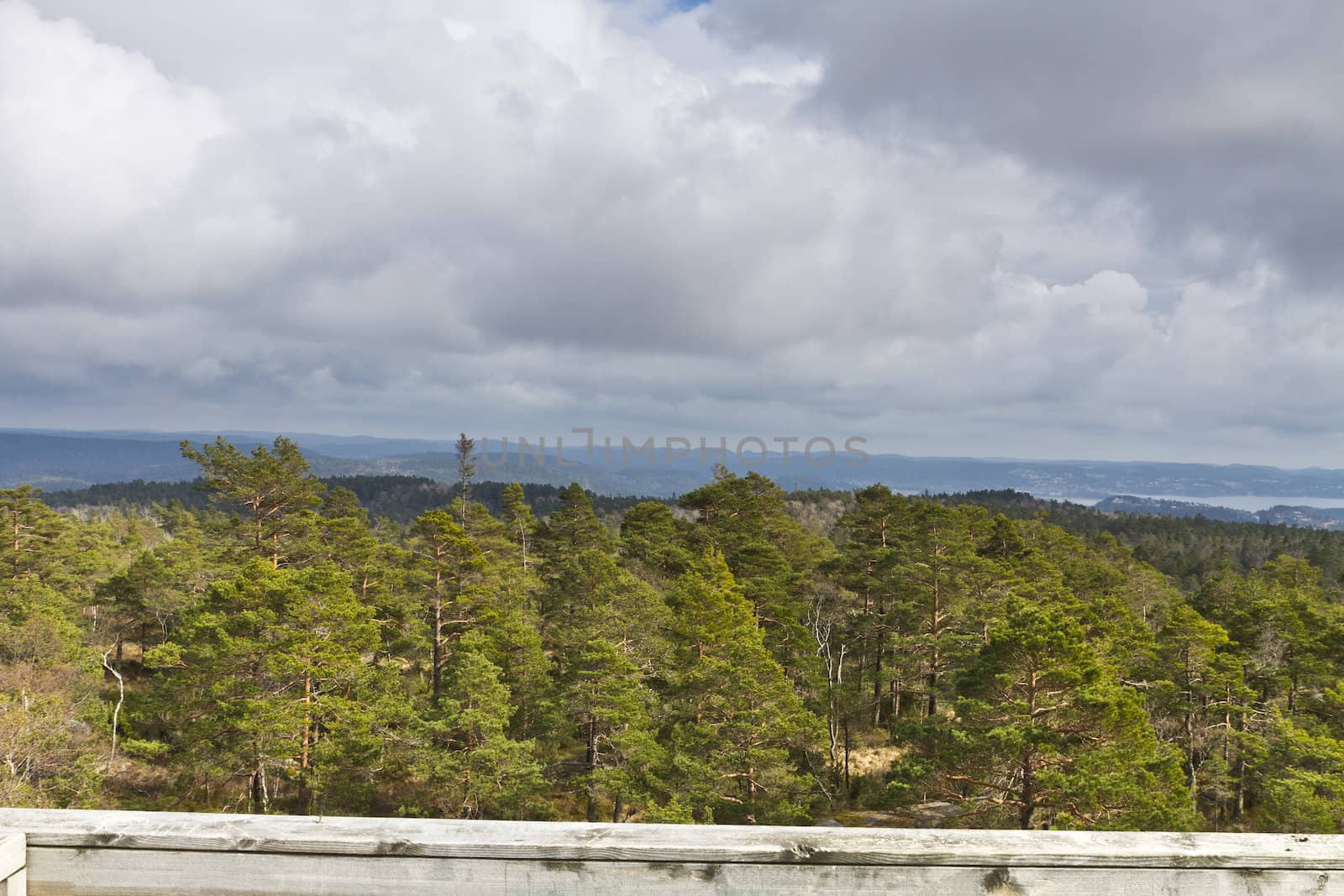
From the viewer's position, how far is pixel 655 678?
73.0 ft

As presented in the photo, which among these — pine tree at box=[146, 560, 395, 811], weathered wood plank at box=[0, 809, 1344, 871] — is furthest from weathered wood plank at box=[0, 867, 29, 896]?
pine tree at box=[146, 560, 395, 811]

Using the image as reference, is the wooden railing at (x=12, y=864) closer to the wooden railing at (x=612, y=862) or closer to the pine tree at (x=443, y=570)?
the wooden railing at (x=612, y=862)

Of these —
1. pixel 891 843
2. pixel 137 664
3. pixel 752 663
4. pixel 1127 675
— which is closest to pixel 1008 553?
pixel 1127 675

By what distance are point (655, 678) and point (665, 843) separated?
20.8 m

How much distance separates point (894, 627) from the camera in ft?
92.5

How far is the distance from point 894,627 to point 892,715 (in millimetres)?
6607

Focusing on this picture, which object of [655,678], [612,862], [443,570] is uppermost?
[612,862]

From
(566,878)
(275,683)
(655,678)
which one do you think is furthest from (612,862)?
(655,678)

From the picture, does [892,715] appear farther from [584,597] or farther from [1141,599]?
[1141,599]

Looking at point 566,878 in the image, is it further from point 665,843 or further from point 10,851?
point 10,851

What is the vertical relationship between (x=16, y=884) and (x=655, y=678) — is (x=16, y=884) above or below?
above

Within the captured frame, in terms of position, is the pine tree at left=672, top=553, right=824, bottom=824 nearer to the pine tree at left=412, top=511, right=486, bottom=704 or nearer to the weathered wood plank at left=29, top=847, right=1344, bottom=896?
the pine tree at left=412, top=511, right=486, bottom=704

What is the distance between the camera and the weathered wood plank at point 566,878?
2.29 m

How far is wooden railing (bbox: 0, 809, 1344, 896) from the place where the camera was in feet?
7.50
